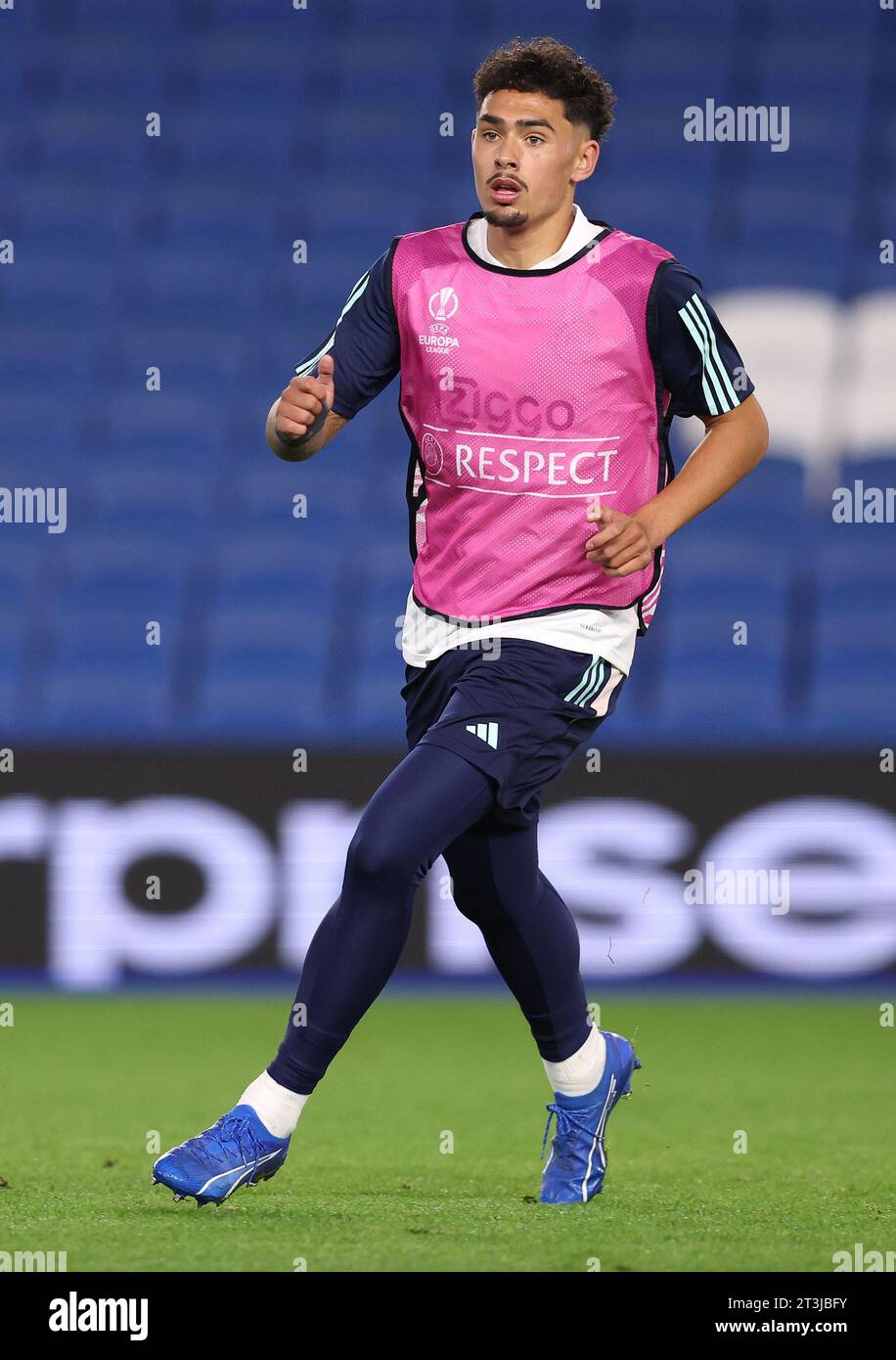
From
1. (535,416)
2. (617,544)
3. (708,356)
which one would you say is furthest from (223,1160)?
(708,356)

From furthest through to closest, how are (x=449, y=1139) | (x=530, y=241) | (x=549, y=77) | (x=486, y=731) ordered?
1. (x=449, y=1139)
2. (x=530, y=241)
3. (x=549, y=77)
4. (x=486, y=731)

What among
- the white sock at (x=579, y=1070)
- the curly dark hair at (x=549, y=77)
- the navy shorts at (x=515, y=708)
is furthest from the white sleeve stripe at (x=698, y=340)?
the white sock at (x=579, y=1070)

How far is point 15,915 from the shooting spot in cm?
779

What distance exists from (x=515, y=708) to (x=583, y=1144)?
925 mm

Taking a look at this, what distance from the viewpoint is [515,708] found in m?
3.84

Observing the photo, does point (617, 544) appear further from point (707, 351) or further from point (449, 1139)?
point (449, 1139)

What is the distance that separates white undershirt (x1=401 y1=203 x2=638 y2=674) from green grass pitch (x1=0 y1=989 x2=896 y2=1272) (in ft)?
3.52

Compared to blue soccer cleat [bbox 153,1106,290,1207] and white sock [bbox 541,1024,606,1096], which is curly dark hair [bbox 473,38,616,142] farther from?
blue soccer cleat [bbox 153,1106,290,1207]

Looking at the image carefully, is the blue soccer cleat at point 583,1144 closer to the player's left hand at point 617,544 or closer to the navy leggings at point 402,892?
the navy leggings at point 402,892

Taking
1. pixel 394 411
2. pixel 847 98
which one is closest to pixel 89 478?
pixel 394 411

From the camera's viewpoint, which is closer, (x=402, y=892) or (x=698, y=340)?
(x=402, y=892)

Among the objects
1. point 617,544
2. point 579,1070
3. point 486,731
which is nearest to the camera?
point 617,544

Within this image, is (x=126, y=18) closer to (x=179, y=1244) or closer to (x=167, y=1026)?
(x=167, y=1026)

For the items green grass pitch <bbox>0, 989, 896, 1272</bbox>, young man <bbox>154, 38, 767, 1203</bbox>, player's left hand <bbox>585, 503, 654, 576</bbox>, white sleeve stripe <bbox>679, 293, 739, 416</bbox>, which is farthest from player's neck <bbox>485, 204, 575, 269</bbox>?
green grass pitch <bbox>0, 989, 896, 1272</bbox>
